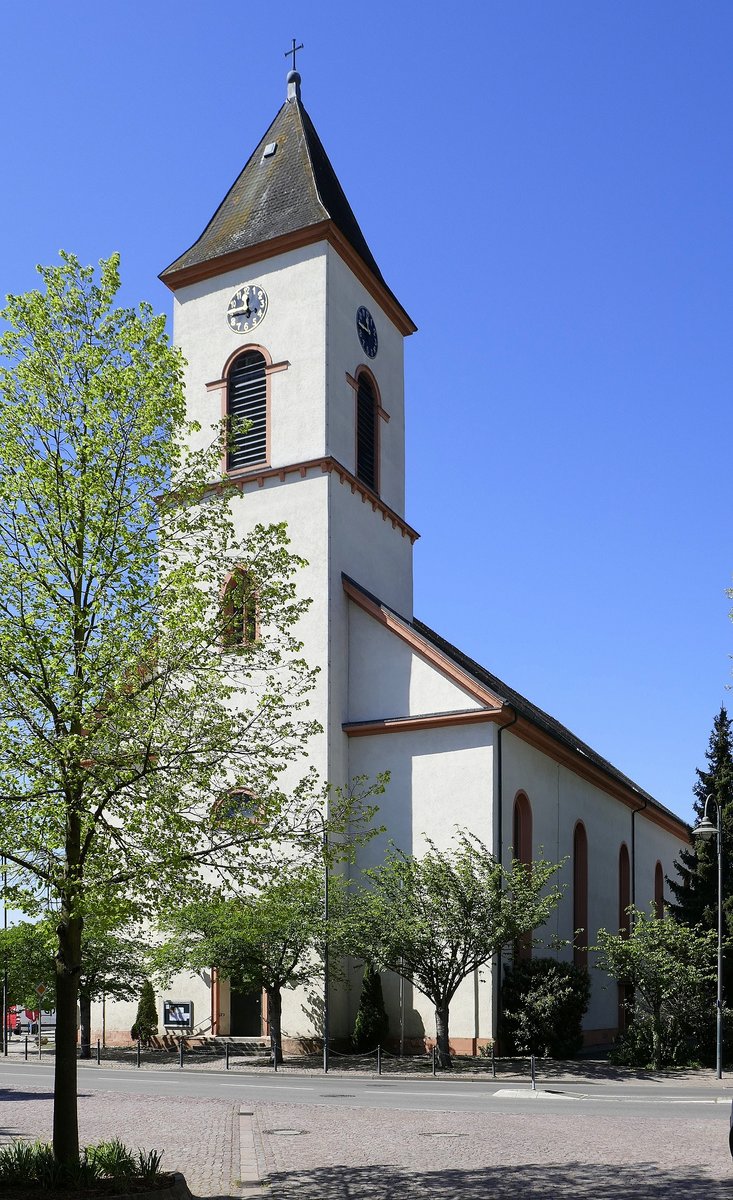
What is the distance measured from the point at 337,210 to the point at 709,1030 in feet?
84.6

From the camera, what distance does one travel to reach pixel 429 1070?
26438 millimetres

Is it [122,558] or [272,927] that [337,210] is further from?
[122,558]

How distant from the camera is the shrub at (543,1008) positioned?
28078 mm

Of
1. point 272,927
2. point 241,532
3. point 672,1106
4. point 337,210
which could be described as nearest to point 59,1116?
point 672,1106

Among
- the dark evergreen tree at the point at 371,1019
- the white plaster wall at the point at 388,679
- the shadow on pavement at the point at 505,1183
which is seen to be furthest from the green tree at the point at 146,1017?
the shadow on pavement at the point at 505,1183

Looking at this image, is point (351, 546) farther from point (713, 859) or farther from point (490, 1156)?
point (490, 1156)

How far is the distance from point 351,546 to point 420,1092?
54.1 ft

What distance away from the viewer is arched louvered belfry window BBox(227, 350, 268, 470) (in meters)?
34.9

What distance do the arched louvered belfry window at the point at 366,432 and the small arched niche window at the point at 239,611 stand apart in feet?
73.0

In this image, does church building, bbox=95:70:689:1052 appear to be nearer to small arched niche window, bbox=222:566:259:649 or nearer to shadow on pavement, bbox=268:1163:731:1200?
small arched niche window, bbox=222:566:259:649

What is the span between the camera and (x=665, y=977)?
92.0 ft

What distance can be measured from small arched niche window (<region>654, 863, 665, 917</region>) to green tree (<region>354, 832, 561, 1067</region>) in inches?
920

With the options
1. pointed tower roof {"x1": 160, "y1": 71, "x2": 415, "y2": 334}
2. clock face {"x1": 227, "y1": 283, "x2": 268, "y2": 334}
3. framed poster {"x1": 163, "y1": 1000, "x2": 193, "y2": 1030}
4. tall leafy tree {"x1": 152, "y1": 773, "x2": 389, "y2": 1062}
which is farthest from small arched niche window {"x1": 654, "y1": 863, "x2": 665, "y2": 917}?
clock face {"x1": 227, "y1": 283, "x2": 268, "y2": 334}

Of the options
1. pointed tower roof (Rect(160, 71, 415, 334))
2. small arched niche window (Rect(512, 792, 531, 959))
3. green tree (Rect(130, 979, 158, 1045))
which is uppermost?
pointed tower roof (Rect(160, 71, 415, 334))
